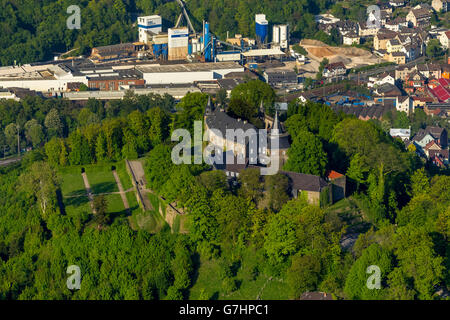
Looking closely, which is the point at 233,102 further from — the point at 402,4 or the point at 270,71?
the point at 402,4

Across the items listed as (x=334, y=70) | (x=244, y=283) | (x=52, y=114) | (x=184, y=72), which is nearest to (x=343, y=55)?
(x=334, y=70)

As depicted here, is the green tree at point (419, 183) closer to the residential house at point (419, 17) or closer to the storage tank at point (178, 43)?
the storage tank at point (178, 43)

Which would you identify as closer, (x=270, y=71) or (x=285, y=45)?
(x=270, y=71)

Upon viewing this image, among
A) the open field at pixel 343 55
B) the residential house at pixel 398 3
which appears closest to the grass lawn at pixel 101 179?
the open field at pixel 343 55

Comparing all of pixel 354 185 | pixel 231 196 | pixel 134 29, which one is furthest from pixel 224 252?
pixel 134 29

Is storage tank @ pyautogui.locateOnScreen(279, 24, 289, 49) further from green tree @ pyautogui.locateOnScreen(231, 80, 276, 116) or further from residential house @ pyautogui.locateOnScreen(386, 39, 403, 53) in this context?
green tree @ pyautogui.locateOnScreen(231, 80, 276, 116)

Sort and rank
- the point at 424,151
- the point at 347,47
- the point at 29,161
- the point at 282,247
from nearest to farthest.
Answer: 1. the point at 282,247
2. the point at 29,161
3. the point at 424,151
4. the point at 347,47

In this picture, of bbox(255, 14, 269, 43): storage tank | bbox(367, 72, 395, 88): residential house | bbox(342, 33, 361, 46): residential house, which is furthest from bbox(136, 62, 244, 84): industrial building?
bbox(342, 33, 361, 46): residential house

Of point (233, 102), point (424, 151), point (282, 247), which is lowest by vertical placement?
point (424, 151)
